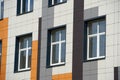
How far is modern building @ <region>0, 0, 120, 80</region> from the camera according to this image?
22562 millimetres

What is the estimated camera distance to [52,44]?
84.3 feet

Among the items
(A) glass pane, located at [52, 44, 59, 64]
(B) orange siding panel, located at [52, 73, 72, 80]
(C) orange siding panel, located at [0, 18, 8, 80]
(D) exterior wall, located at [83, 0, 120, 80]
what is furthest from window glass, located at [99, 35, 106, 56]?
(C) orange siding panel, located at [0, 18, 8, 80]

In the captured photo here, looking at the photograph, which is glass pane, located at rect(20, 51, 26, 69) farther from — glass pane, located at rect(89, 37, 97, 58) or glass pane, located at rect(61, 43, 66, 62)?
glass pane, located at rect(89, 37, 97, 58)

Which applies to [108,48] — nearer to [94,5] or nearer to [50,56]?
[94,5]

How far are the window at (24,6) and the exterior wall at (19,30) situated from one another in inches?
9.0

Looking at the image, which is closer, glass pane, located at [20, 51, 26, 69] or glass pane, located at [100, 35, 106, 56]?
glass pane, located at [100, 35, 106, 56]

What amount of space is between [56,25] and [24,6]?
341 centimetres

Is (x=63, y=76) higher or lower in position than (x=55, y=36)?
lower

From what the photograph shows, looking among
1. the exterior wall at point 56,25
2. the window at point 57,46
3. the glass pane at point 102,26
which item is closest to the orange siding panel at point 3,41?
the exterior wall at point 56,25

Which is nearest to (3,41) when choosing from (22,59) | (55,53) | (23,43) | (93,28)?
(23,43)

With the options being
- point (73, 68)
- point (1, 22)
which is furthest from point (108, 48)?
point (1, 22)

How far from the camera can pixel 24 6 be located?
27922mm

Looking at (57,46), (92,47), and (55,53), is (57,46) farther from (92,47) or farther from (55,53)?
(92,47)

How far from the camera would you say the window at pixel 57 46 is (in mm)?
25078
